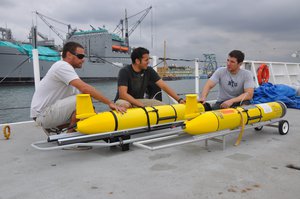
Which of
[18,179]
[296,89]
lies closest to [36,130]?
[18,179]

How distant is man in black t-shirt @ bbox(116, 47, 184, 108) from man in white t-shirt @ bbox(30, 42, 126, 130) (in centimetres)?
44

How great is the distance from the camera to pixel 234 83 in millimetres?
3521

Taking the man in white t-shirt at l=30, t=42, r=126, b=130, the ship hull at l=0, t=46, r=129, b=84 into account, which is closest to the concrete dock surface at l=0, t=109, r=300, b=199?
the man in white t-shirt at l=30, t=42, r=126, b=130

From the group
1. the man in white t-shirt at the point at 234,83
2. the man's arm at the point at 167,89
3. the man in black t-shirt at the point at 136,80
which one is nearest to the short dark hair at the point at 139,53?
the man in black t-shirt at the point at 136,80

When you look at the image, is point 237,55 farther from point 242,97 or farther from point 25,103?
point 25,103

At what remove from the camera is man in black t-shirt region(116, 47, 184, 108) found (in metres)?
3.11

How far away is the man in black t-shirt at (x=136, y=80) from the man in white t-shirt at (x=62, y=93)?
44 cm

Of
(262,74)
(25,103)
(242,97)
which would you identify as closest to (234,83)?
(242,97)

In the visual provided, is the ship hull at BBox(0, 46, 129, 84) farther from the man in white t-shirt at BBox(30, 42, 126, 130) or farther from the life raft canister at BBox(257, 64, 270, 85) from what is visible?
the man in white t-shirt at BBox(30, 42, 126, 130)

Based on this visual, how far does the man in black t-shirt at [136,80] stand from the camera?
3111 millimetres

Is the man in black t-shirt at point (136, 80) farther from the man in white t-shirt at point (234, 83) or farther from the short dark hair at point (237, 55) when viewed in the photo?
the short dark hair at point (237, 55)

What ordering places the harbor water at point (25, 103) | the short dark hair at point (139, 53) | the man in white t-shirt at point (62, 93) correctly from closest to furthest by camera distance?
the man in white t-shirt at point (62, 93)
the short dark hair at point (139, 53)
the harbor water at point (25, 103)

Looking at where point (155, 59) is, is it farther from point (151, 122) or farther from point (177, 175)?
point (177, 175)

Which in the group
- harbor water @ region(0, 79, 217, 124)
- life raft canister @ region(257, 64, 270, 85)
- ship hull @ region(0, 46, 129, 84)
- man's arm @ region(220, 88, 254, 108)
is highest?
ship hull @ region(0, 46, 129, 84)
